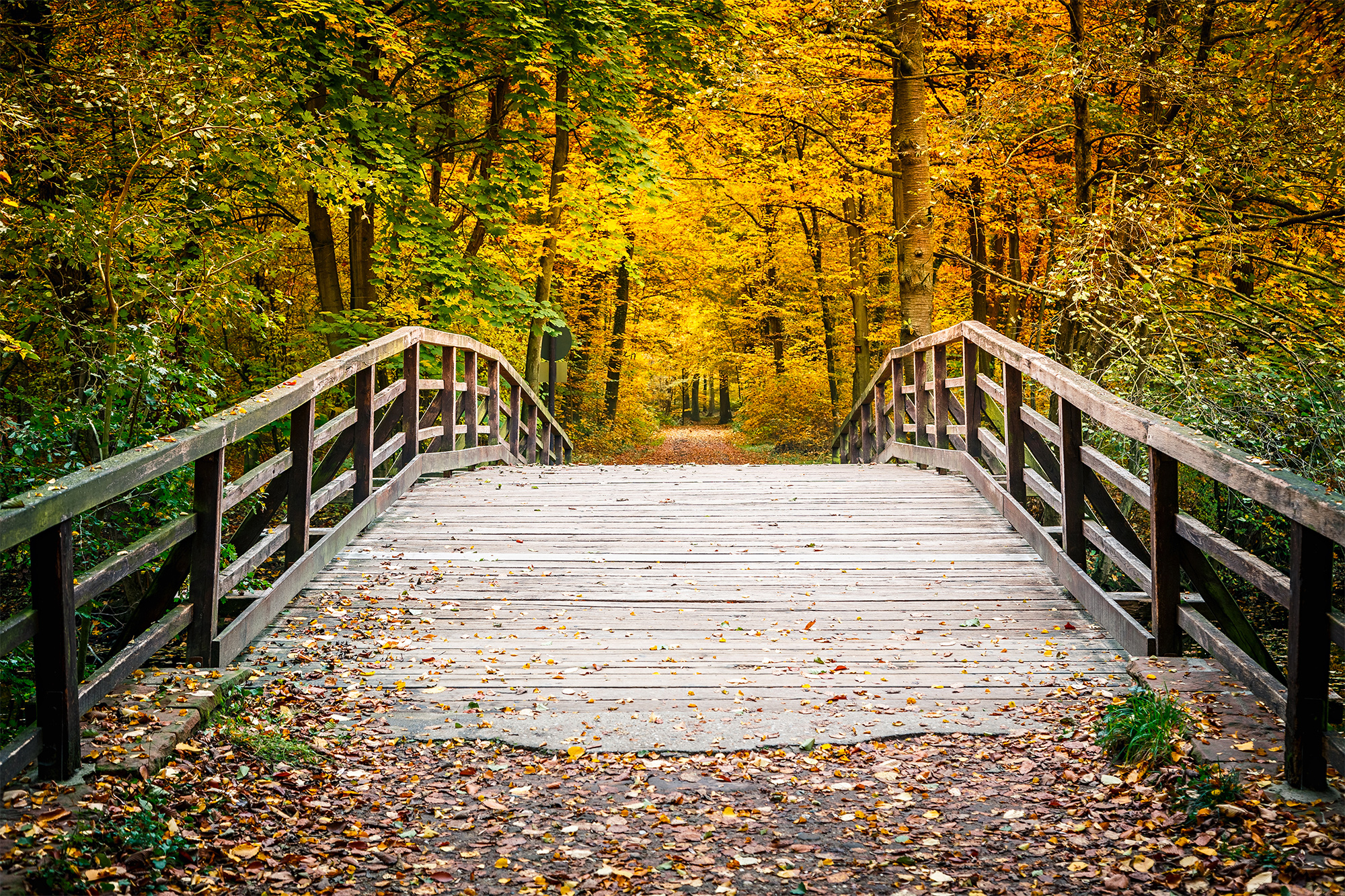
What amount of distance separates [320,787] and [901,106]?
427 inches

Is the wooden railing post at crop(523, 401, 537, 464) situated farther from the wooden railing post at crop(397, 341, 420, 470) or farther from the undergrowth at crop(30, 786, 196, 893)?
the undergrowth at crop(30, 786, 196, 893)

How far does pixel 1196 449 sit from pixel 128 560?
4027 millimetres

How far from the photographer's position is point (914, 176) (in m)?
11.9

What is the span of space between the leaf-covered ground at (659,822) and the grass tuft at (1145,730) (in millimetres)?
70

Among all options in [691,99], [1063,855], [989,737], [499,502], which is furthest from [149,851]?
[691,99]

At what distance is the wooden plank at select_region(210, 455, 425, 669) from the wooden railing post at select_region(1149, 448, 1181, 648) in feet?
13.4

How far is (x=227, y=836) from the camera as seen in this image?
316 cm

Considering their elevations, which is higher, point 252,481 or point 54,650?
point 252,481

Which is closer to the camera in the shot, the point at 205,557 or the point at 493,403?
the point at 205,557

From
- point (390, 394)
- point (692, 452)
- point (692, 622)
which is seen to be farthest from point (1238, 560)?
point (692, 452)

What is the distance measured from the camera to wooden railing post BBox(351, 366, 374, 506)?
6.79 meters

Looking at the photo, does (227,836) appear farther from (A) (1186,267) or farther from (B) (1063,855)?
(A) (1186,267)

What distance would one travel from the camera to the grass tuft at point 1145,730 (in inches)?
139

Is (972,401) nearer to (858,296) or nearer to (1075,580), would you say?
(1075,580)
